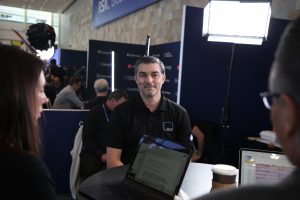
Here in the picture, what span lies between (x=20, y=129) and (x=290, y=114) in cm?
77

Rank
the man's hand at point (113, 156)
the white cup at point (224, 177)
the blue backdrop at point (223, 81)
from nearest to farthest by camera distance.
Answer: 1. the white cup at point (224, 177)
2. the man's hand at point (113, 156)
3. the blue backdrop at point (223, 81)

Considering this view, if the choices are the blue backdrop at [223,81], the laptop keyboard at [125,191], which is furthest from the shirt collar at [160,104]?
the blue backdrop at [223,81]

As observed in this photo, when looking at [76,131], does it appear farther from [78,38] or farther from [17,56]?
[78,38]

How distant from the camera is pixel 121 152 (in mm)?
2010

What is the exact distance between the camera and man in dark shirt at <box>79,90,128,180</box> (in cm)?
276

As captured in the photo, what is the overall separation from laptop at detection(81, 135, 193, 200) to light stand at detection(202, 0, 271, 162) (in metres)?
1.30

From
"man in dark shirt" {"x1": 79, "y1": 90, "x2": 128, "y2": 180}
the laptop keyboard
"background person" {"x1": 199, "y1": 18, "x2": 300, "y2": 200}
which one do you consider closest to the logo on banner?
the laptop keyboard

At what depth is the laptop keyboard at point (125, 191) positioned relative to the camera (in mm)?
1328

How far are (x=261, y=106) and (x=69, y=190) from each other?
2.06 meters

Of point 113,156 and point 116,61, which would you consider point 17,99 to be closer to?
point 113,156

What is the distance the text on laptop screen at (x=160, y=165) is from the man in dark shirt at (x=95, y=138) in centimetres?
133

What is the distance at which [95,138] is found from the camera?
288cm

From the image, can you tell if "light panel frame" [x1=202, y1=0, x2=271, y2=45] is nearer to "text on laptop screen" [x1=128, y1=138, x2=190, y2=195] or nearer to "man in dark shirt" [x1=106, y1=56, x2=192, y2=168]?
"man in dark shirt" [x1=106, y1=56, x2=192, y2=168]

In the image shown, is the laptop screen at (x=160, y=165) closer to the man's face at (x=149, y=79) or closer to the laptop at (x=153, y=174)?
the laptop at (x=153, y=174)
